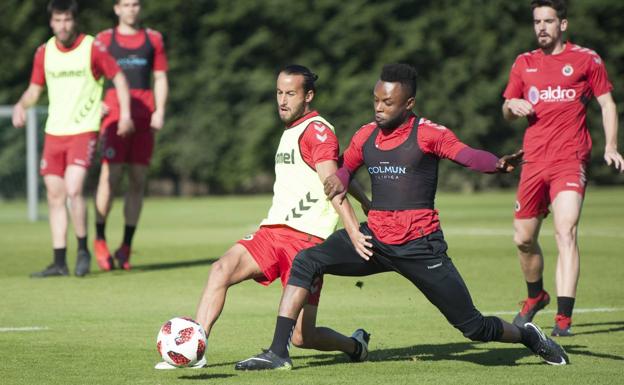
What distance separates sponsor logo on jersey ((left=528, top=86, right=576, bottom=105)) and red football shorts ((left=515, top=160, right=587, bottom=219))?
47 centimetres

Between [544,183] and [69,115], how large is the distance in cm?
504

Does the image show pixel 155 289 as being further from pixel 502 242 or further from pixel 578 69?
pixel 502 242

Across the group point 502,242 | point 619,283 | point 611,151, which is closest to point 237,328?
point 611,151

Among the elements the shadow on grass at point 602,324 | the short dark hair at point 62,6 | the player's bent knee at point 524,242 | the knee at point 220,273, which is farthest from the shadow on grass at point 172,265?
the knee at point 220,273

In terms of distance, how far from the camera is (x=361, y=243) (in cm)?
643

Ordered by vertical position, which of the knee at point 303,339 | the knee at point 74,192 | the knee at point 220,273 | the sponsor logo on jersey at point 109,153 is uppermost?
the sponsor logo on jersey at point 109,153

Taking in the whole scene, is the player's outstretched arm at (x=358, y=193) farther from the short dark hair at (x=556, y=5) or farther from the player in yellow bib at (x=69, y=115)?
the player in yellow bib at (x=69, y=115)

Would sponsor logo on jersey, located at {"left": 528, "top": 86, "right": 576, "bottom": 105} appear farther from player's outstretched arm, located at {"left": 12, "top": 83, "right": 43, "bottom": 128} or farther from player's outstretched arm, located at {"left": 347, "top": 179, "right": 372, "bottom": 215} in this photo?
player's outstretched arm, located at {"left": 12, "top": 83, "right": 43, "bottom": 128}

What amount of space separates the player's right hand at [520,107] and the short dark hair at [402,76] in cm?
179

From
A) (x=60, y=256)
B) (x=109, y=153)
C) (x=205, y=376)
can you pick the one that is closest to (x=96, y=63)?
(x=109, y=153)

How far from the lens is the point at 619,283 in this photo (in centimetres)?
1100

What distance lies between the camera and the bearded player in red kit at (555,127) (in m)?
8.27

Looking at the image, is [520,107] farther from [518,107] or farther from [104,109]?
[104,109]

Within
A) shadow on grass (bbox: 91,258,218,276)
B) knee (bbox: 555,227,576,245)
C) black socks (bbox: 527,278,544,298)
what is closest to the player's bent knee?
black socks (bbox: 527,278,544,298)
